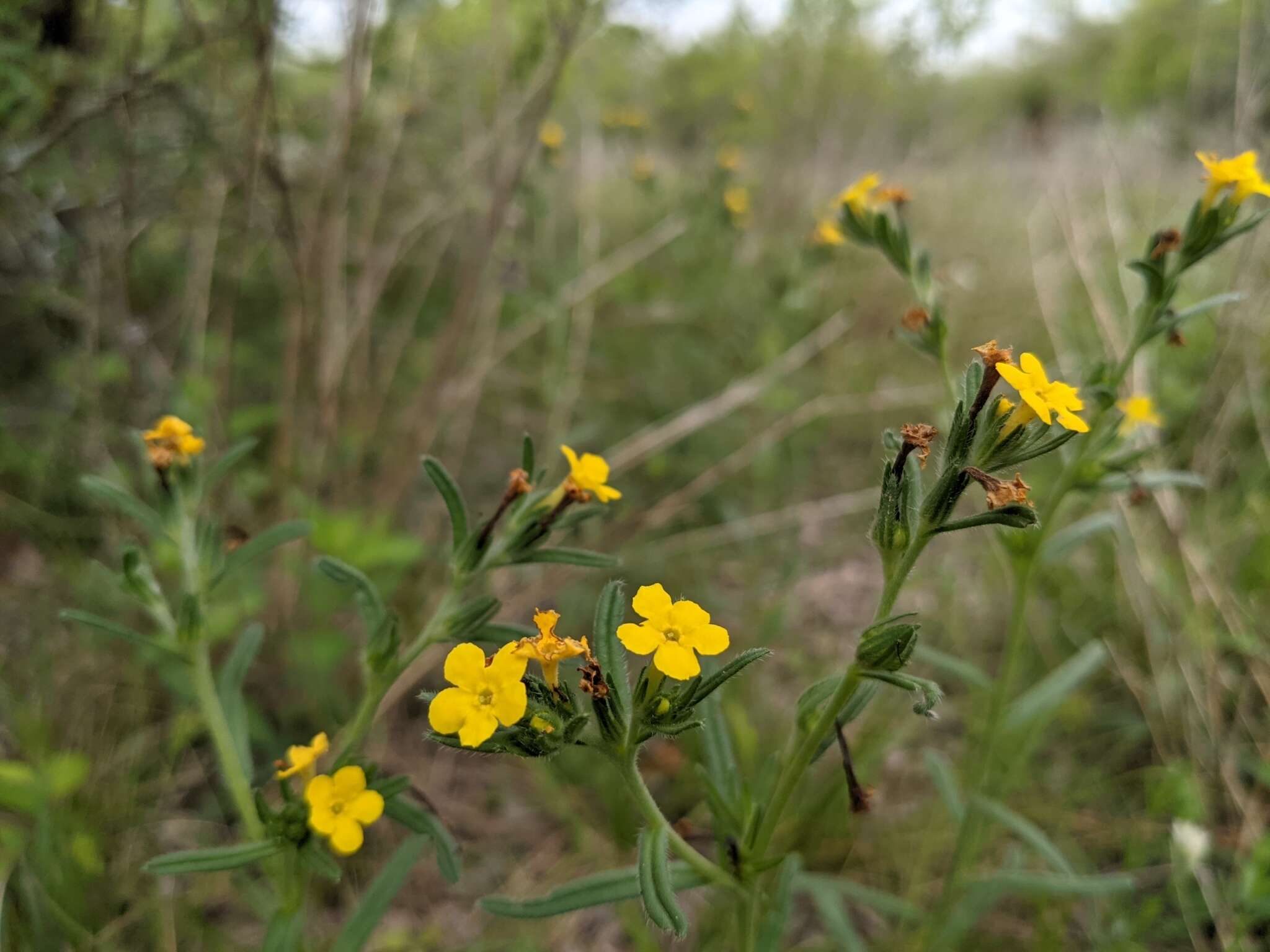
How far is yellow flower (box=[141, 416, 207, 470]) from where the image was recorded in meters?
1.77

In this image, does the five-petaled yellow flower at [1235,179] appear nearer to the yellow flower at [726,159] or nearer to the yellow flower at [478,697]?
the yellow flower at [478,697]

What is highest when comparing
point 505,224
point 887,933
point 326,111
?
point 326,111

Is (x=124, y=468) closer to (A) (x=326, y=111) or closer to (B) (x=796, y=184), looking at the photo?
(A) (x=326, y=111)

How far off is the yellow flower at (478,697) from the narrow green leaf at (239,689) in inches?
34.3

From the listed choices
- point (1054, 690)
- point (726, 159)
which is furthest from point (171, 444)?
point (726, 159)

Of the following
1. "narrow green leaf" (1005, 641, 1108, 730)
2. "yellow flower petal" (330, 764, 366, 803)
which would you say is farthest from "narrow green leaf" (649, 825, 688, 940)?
"narrow green leaf" (1005, 641, 1108, 730)

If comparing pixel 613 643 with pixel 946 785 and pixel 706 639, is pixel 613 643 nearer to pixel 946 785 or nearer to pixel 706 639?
pixel 706 639

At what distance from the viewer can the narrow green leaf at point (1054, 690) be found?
7.32 feet

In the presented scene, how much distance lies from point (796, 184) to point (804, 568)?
4.31 meters

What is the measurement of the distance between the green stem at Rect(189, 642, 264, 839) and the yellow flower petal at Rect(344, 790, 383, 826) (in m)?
0.30

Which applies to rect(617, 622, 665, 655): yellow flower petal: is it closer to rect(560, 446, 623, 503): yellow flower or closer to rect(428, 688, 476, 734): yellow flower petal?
rect(428, 688, 476, 734): yellow flower petal

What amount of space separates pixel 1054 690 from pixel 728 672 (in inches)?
58.5

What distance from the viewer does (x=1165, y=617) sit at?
123 inches

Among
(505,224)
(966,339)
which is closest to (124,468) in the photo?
(505,224)
